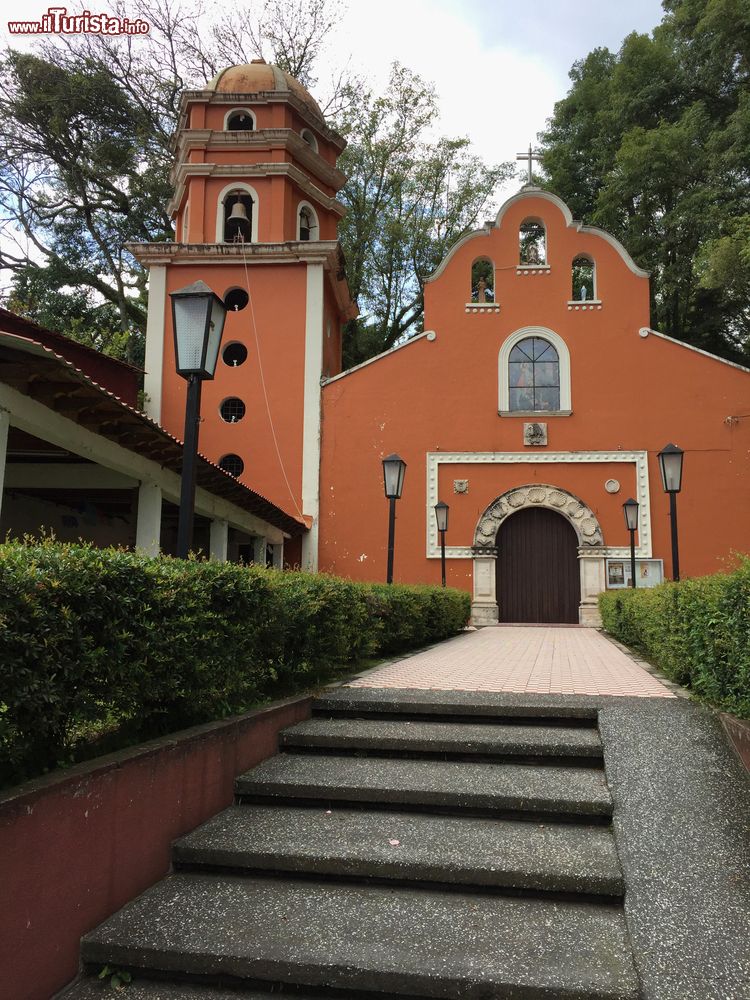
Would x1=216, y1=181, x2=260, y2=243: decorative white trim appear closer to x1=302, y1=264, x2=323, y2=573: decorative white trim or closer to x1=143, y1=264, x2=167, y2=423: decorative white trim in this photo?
x1=143, y1=264, x2=167, y2=423: decorative white trim

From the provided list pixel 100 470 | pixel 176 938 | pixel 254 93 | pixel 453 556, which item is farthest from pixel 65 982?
pixel 254 93

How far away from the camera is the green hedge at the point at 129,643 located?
2.78 meters

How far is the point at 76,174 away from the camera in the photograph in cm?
2500

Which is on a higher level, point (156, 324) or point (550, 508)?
point (156, 324)

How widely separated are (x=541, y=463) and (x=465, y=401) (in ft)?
7.86

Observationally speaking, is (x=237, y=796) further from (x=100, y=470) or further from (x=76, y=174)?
(x=76, y=174)

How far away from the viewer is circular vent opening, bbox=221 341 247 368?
18.9 meters

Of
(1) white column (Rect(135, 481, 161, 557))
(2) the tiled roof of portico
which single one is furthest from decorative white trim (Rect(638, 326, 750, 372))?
(1) white column (Rect(135, 481, 161, 557))

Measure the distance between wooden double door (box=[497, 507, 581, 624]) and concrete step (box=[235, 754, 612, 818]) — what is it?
45.9 ft

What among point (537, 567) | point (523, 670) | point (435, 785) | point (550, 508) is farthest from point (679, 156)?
point (435, 785)

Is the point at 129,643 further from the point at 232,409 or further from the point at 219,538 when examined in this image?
the point at 232,409

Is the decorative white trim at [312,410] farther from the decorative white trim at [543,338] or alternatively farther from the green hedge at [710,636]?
the green hedge at [710,636]

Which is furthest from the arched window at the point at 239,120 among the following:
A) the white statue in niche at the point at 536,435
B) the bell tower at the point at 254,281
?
the white statue in niche at the point at 536,435

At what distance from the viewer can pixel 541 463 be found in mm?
18094
